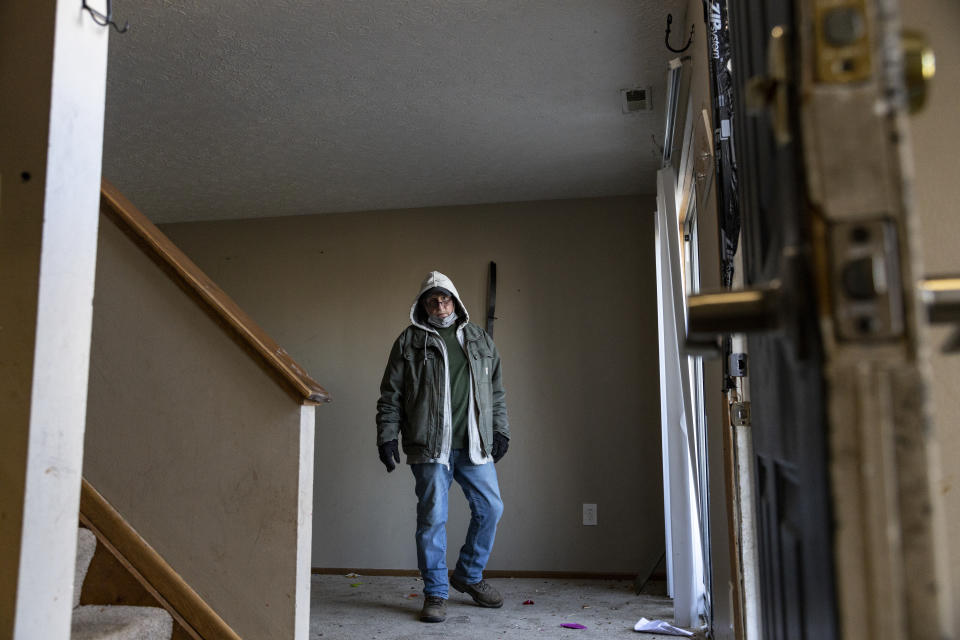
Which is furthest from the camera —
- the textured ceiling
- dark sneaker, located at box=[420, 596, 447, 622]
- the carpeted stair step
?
dark sneaker, located at box=[420, 596, 447, 622]

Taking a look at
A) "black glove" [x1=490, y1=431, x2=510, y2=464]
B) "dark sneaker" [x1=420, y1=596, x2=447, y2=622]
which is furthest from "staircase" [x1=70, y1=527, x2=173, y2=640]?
"black glove" [x1=490, y1=431, x2=510, y2=464]

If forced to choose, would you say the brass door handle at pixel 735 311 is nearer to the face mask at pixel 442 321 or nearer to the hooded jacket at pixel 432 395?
the hooded jacket at pixel 432 395

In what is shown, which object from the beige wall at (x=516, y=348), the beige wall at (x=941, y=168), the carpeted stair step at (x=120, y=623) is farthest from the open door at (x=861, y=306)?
the beige wall at (x=516, y=348)

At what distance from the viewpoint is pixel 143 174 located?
437 centimetres

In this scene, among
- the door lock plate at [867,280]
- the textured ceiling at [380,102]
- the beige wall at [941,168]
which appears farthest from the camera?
the textured ceiling at [380,102]

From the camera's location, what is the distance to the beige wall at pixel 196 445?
209 centimetres

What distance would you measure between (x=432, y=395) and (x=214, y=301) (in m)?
1.69

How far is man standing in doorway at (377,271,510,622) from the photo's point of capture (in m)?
3.60

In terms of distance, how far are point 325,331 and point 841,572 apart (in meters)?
4.89

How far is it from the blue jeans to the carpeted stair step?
168 centimetres

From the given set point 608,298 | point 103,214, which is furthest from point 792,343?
point 608,298

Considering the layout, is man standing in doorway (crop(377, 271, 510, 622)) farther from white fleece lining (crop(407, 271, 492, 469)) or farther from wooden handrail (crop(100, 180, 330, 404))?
wooden handrail (crop(100, 180, 330, 404))

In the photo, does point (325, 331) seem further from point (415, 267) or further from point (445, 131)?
point (445, 131)

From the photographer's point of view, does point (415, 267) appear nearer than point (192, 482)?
No
